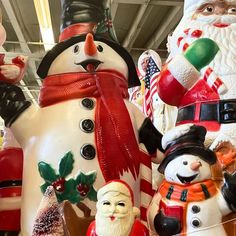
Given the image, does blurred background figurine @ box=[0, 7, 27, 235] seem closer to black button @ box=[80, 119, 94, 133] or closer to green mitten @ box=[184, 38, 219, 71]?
black button @ box=[80, 119, 94, 133]

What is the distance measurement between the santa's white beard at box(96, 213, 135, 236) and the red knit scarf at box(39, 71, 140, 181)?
24 cm

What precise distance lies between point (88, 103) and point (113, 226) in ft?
1.32

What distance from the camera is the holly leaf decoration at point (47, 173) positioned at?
1093 millimetres

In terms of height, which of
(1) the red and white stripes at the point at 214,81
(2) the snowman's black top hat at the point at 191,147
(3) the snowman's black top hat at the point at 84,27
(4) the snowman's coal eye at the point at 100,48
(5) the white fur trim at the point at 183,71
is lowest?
(2) the snowman's black top hat at the point at 191,147

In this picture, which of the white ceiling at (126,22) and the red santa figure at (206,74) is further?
the white ceiling at (126,22)

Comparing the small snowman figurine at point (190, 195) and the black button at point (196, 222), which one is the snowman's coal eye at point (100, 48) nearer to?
the small snowman figurine at point (190, 195)

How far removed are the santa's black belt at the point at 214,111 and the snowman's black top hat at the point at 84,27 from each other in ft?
0.65

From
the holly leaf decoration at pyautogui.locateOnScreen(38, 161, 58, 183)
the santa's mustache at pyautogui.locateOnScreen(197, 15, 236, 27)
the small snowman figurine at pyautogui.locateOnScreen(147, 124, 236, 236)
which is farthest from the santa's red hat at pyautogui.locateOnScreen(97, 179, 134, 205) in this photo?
the santa's mustache at pyautogui.locateOnScreen(197, 15, 236, 27)

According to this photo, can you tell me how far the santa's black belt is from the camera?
4.11ft

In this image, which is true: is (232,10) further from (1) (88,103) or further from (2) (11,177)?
(2) (11,177)

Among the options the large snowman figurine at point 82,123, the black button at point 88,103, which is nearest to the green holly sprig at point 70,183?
the large snowman figurine at point 82,123

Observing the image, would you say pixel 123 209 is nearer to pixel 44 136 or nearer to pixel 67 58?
pixel 44 136

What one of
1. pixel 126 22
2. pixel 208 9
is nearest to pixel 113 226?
pixel 208 9

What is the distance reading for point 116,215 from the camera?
0.86 m
